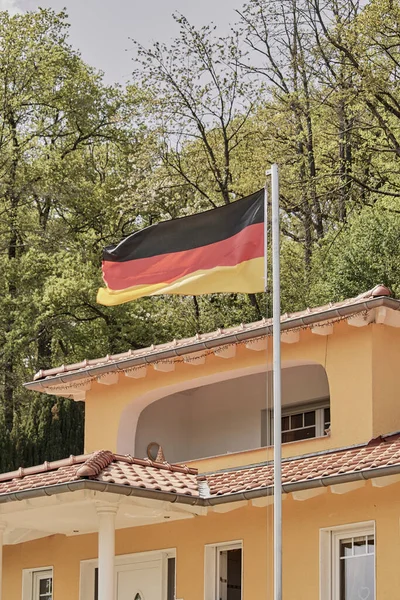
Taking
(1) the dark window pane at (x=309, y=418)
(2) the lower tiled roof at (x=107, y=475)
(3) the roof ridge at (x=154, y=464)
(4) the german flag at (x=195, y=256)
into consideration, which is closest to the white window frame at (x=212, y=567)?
(2) the lower tiled roof at (x=107, y=475)

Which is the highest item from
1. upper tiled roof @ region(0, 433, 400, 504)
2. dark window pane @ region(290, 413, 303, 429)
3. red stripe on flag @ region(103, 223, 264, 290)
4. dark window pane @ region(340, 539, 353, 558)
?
red stripe on flag @ region(103, 223, 264, 290)

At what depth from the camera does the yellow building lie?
14719 millimetres

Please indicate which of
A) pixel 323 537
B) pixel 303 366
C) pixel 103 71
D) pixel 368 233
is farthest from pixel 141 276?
pixel 103 71

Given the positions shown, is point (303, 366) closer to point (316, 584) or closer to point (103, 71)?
point (316, 584)

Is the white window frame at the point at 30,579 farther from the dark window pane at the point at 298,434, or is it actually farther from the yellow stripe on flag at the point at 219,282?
the yellow stripe on flag at the point at 219,282

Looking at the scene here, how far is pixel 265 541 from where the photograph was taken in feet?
51.1

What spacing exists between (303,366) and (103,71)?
28187mm

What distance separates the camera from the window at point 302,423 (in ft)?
62.1

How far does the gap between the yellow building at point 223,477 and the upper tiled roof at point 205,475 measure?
3 centimetres

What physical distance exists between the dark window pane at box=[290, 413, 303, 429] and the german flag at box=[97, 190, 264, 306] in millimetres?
5533

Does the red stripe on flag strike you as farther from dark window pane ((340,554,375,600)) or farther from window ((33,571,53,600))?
window ((33,571,53,600))

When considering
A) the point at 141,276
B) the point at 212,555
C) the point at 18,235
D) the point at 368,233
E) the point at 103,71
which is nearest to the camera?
the point at 141,276

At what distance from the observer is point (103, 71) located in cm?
4506

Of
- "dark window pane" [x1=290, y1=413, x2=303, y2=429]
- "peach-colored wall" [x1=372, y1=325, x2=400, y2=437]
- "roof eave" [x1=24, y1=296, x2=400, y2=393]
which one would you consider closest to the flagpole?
"roof eave" [x1=24, y1=296, x2=400, y2=393]
